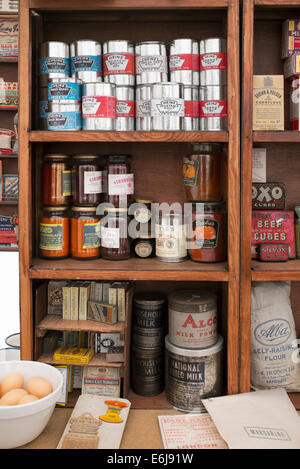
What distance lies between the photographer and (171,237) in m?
1.55

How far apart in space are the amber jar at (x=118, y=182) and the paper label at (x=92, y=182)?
3 cm

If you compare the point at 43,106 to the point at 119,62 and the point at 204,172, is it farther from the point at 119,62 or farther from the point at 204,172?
the point at 204,172

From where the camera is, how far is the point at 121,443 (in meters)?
1.30

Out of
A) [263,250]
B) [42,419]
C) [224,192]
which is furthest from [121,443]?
[224,192]

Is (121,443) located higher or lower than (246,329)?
lower

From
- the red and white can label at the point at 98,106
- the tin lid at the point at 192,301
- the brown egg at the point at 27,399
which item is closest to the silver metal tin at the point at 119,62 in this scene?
the red and white can label at the point at 98,106

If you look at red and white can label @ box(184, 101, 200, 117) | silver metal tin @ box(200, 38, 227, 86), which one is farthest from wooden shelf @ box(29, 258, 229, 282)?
silver metal tin @ box(200, 38, 227, 86)

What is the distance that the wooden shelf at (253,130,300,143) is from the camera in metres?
1.43

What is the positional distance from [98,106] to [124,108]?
4.5 inches

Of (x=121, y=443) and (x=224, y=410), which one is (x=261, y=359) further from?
(x=121, y=443)

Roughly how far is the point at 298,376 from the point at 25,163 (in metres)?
1.23

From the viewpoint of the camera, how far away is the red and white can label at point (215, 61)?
1.47 m

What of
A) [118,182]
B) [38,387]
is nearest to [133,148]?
[118,182]

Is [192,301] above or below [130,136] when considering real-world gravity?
below
